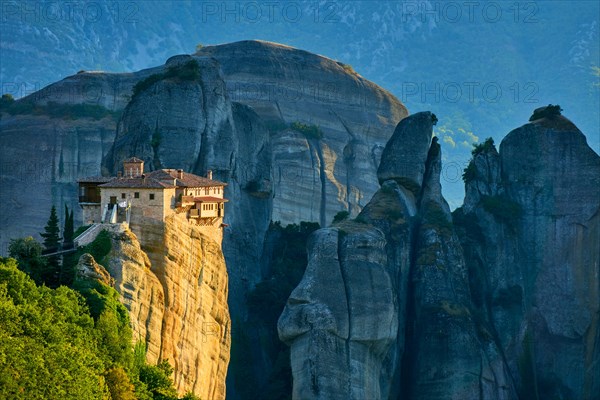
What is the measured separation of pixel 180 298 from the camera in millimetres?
92812

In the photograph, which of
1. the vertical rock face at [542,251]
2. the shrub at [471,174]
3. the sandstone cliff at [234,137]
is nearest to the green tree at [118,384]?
the sandstone cliff at [234,137]

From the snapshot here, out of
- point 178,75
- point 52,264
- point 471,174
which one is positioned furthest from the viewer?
point 471,174

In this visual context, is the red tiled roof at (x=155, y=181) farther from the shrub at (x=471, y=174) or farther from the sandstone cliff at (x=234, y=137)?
the shrub at (x=471, y=174)

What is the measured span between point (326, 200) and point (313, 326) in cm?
3251

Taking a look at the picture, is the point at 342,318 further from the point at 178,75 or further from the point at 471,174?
the point at 471,174

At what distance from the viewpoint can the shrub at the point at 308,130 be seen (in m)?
147

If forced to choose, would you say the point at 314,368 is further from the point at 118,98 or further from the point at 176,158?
the point at 118,98

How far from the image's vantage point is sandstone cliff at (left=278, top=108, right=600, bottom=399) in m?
116

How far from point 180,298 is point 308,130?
56.5 m

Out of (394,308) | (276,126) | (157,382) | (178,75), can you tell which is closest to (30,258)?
(157,382)

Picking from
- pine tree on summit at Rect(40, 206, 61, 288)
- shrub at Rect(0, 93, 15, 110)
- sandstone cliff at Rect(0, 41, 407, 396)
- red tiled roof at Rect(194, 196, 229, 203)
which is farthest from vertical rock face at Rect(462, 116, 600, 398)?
pine tree on summit at Rect(40, 206, 61, 288)

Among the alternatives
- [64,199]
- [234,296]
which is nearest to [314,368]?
[234,296]

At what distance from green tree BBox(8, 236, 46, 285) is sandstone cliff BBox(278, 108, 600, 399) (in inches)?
1198

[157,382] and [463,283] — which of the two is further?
[463,283]
